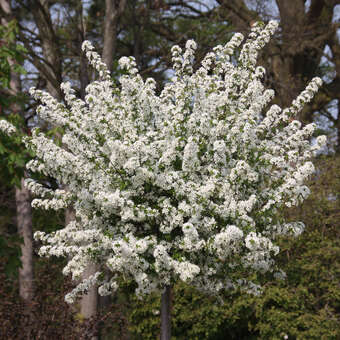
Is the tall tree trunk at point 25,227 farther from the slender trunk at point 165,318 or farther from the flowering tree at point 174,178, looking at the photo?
the slender trunk at point 165,318

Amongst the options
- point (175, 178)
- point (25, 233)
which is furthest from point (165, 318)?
point (25, 233)

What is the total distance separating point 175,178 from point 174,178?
0.04 feet

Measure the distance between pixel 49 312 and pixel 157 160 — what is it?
2553mm

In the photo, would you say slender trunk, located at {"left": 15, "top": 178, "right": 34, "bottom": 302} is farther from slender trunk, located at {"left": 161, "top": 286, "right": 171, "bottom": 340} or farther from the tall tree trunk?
slender trunk, located at {"left": 161, "top": 286, "right": 171, "bottom": 340}

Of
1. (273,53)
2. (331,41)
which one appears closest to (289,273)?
(273,53)

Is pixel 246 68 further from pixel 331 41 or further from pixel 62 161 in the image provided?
pixel 331 41

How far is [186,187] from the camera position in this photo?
207 inches

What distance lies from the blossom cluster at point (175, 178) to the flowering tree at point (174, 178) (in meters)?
0.01

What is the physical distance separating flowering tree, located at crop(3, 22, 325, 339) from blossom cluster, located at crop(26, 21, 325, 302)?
0.01m

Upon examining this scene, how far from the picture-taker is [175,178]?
17.1ft

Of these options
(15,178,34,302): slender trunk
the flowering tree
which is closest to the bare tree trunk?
(15,178,34,302): slender trunk

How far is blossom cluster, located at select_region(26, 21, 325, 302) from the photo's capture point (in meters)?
5.13

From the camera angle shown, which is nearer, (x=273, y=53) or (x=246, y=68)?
(x=246, y=68)

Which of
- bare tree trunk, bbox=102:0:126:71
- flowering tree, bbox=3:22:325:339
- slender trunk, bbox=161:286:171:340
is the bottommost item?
slender trunk, bbox=161:286:171:340
